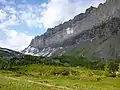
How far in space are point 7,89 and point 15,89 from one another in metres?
1.26

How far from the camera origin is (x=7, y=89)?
42.8m

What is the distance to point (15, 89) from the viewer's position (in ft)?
142
